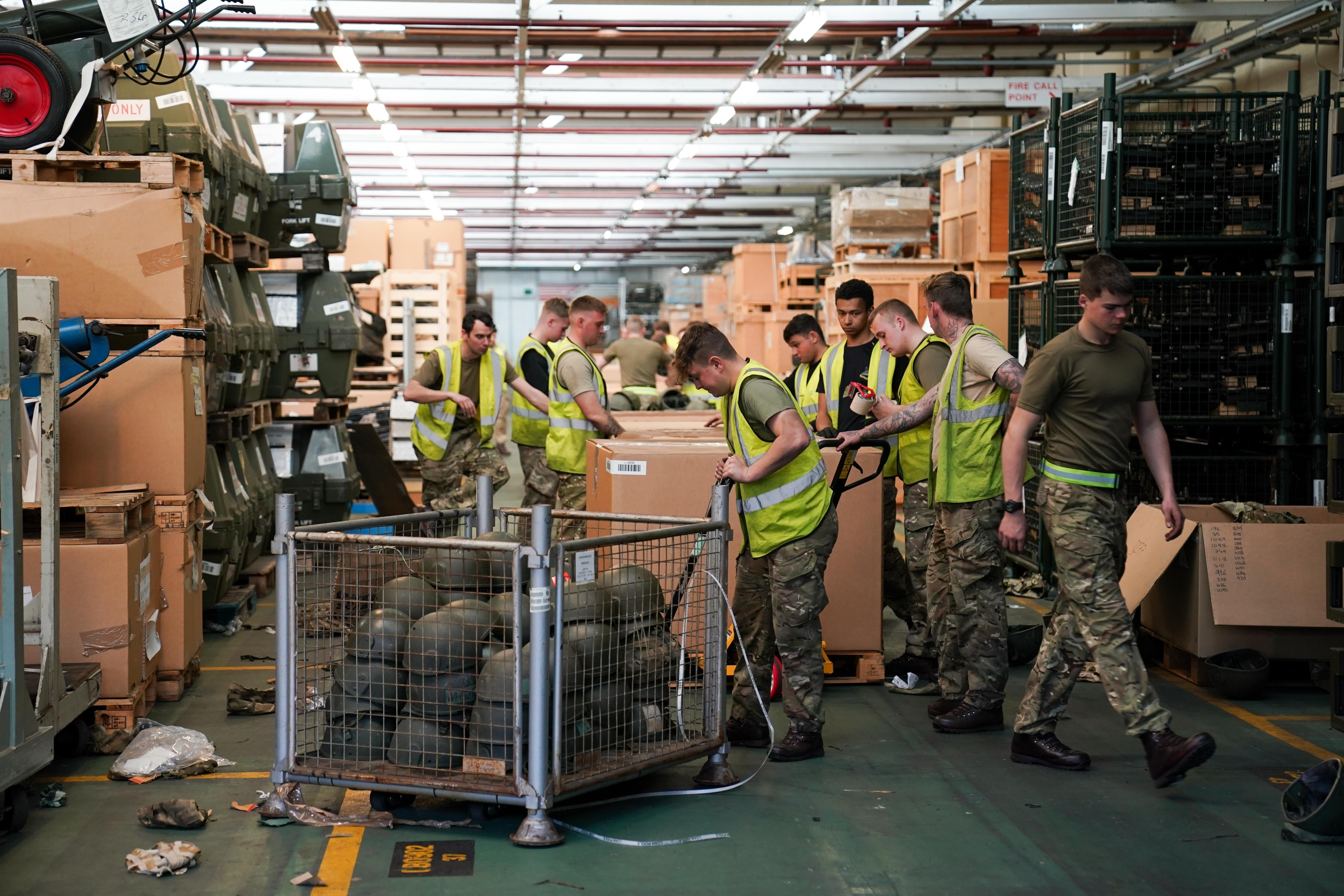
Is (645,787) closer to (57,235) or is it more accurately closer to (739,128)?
(57,235)

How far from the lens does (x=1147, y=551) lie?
6.35 m

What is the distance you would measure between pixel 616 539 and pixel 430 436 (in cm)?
456

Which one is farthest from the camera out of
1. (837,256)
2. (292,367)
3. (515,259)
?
(515,259)

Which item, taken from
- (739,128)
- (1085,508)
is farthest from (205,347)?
(739,128)

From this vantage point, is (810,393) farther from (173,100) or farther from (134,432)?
(173,100)

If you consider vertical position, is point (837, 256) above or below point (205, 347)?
above

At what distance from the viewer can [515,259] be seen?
118 ft

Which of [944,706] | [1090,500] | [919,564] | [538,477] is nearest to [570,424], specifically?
[538,477]

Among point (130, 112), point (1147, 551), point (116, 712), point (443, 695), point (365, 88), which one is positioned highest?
point (365, 88)

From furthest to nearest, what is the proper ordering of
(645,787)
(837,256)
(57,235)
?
(837,256), (57,235), (645,787)

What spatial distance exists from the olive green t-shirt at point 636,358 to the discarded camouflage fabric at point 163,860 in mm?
12407

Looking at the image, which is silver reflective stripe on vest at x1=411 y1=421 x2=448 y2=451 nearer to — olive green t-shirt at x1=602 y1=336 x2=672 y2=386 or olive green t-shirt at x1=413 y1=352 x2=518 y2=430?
olive green t-shirt at x1=413 y1=352 x2=518 y2=430

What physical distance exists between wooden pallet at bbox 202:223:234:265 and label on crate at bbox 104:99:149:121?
27.9 inches

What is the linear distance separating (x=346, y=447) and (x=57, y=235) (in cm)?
426
